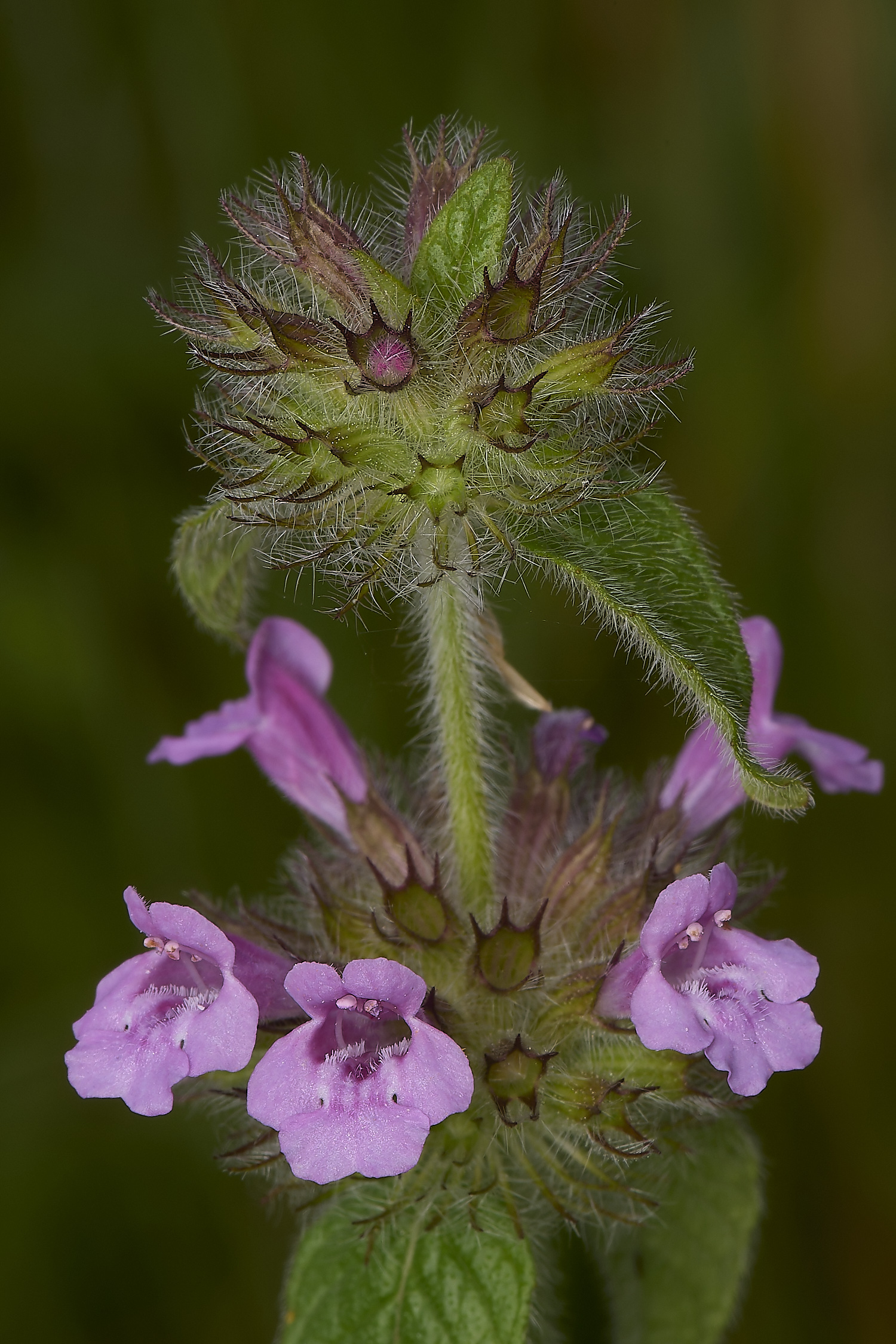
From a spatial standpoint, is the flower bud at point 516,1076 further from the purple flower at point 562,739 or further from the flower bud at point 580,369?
the flower bud at point 580,369

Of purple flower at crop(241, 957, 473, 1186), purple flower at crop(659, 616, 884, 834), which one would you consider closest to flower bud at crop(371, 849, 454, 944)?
purple flower at crop(241, 957, 473, 1186)

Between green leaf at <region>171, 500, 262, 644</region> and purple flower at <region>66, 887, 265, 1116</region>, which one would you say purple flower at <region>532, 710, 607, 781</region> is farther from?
purple flower at <region>66, 887, 265, 1116</region>

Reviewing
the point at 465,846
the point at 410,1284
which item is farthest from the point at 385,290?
the point at 410,1284

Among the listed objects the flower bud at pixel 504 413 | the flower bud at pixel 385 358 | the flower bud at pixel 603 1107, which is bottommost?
the flower bud at pixel 603 1107

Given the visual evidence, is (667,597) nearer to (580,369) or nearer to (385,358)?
(580,369)

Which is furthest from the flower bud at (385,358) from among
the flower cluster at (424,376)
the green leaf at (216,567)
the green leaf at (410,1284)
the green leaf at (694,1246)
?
the green leaf at (694,1246)

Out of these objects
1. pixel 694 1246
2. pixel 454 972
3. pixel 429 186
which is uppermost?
pixel 429 186

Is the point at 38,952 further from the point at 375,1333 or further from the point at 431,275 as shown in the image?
the point at 431,275
